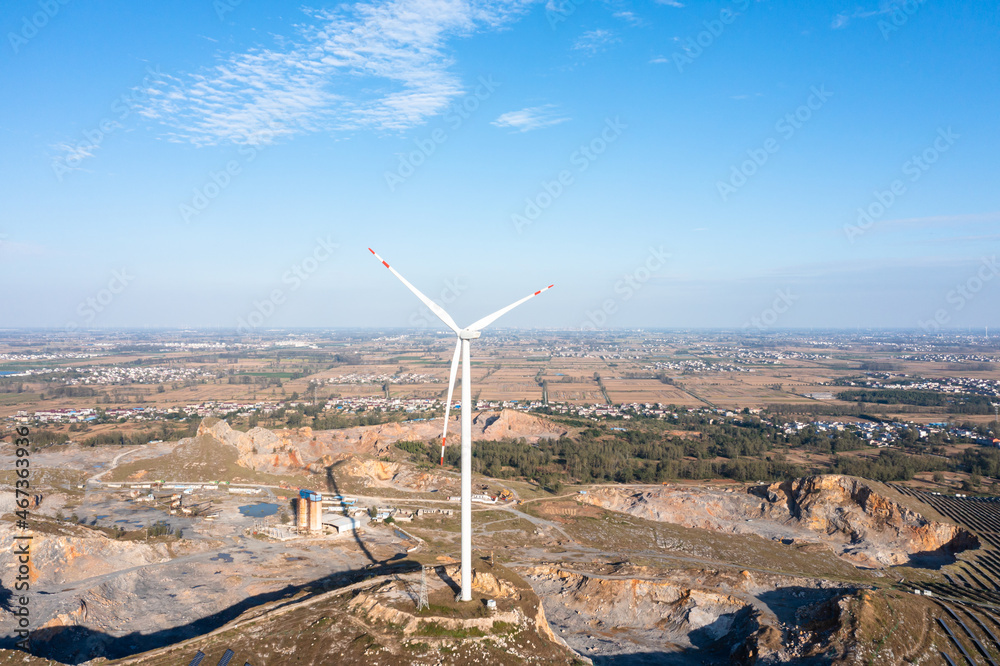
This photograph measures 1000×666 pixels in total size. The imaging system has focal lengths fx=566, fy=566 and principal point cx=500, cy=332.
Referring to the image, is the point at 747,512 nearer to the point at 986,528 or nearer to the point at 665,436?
the point at 986,528

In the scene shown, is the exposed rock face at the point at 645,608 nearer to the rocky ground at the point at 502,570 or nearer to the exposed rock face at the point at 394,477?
the rocky ground at the point at 502,570

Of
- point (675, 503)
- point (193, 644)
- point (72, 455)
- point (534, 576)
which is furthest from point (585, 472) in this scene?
point (72, 455)

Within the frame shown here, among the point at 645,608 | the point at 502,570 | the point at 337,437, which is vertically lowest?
the point at 645,608

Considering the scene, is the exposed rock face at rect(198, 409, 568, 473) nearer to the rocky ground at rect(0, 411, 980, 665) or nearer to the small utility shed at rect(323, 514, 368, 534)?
the rocky ground at rect(0, 411, 980, 665)

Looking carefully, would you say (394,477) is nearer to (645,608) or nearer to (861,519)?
(645,608)

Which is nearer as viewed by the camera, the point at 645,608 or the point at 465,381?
the point at 465,381

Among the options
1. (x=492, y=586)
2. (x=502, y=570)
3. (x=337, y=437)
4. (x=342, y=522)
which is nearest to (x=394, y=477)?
(x=342, y=522)

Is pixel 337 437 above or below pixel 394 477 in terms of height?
above
